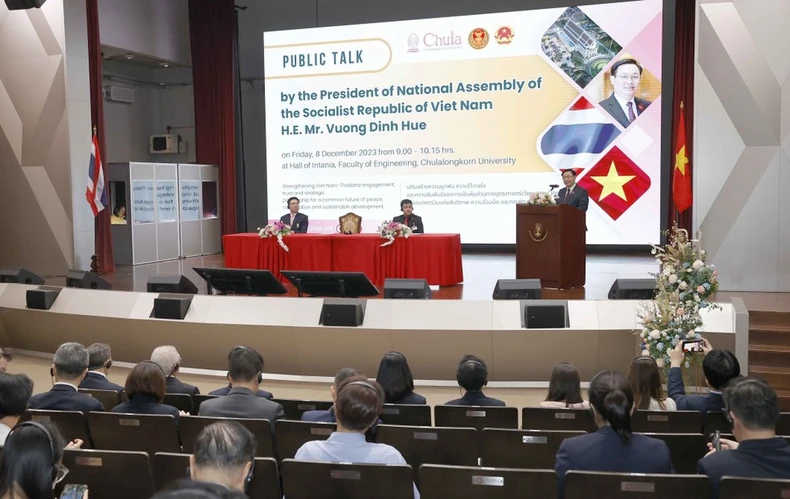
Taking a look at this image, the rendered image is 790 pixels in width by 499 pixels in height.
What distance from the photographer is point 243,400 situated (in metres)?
3.63

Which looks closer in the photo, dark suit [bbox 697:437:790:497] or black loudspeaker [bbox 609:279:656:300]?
dark suit [bbox 697:437:790:497]

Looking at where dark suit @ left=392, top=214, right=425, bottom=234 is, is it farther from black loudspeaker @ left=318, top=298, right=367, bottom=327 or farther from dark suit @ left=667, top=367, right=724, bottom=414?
dark suit @ left=667, top=367, right=724, bottom=414

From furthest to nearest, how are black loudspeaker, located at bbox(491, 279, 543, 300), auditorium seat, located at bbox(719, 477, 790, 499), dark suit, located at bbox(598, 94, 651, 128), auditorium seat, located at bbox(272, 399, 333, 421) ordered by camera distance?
dark suit, located at bbox(598, 94, 651, 128)
black loudspeaker, located at bbox(491, 279, 543, 300)
auditorium seat, located at bbox(272, 399, 333, 421)
auditorium seat, located at bbox(719, 477, 790, 499)

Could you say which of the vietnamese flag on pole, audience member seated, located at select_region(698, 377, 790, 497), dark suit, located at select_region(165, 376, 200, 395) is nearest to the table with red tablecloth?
the vietnamese flag on pole

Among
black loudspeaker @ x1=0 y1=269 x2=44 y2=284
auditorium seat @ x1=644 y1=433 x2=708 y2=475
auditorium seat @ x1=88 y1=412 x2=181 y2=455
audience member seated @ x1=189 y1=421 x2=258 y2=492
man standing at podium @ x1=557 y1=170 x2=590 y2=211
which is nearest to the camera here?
audience member seated @ x1=189 y1=421 x2=258 y2=492

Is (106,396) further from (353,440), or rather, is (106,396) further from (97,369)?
(353,440)

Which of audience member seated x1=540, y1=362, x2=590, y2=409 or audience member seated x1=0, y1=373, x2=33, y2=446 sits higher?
audience member seated x1=0, y1=373, x2=33, y2=446

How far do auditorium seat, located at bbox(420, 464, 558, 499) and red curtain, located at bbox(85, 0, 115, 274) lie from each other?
10387 mm

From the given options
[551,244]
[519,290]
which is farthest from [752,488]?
[551,244]

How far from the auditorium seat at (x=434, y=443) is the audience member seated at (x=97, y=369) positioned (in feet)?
7.09

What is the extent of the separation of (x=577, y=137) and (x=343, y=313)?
237 inches

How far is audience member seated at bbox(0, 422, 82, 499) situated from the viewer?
1.94 metres

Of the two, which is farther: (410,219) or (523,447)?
(410,219)

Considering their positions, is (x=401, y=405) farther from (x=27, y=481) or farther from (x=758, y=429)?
(x=27, y=481)
